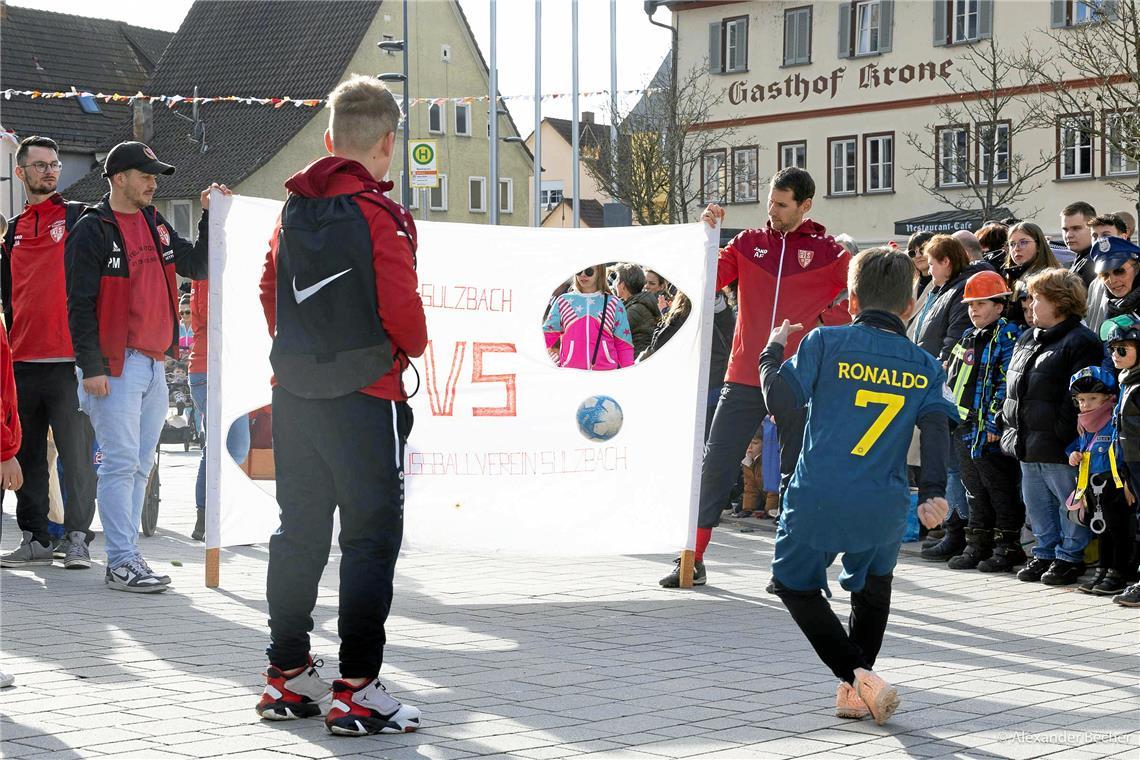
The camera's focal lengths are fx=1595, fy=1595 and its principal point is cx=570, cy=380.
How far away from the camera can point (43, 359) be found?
9.35 metres

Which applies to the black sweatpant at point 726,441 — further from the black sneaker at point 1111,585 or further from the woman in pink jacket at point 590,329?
the black sneaker at point 1111,585

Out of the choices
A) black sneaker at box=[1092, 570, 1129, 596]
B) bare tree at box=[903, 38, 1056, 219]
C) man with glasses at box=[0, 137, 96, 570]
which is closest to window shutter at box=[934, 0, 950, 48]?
bare tree at box=[903, 38, 1056, 219]

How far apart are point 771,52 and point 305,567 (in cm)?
4158

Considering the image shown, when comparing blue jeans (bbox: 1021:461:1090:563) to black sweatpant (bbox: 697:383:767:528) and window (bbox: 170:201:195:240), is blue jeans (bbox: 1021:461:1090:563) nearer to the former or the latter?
black sweatpant (bbox: 697:383:767:528)

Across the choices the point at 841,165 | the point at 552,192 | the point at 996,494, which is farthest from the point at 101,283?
the point at 552,192

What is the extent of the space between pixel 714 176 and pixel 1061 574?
38.3 meters

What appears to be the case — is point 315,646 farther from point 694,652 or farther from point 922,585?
point 922,585

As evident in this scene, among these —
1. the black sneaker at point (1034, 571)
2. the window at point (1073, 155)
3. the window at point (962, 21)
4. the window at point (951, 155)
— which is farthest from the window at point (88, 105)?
the black sneaker at point (1034, 571)

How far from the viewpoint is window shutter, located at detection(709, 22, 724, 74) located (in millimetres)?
46656

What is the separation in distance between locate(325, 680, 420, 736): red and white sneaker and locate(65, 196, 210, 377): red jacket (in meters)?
3.67

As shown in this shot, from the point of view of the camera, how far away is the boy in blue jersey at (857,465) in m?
5.39

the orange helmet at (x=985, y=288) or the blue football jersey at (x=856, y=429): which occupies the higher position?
the orange helmet at (x=985, y=288)

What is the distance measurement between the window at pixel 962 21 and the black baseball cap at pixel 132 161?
3366 centimetres

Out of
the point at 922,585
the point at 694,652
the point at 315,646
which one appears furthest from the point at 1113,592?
the point at 315,646
